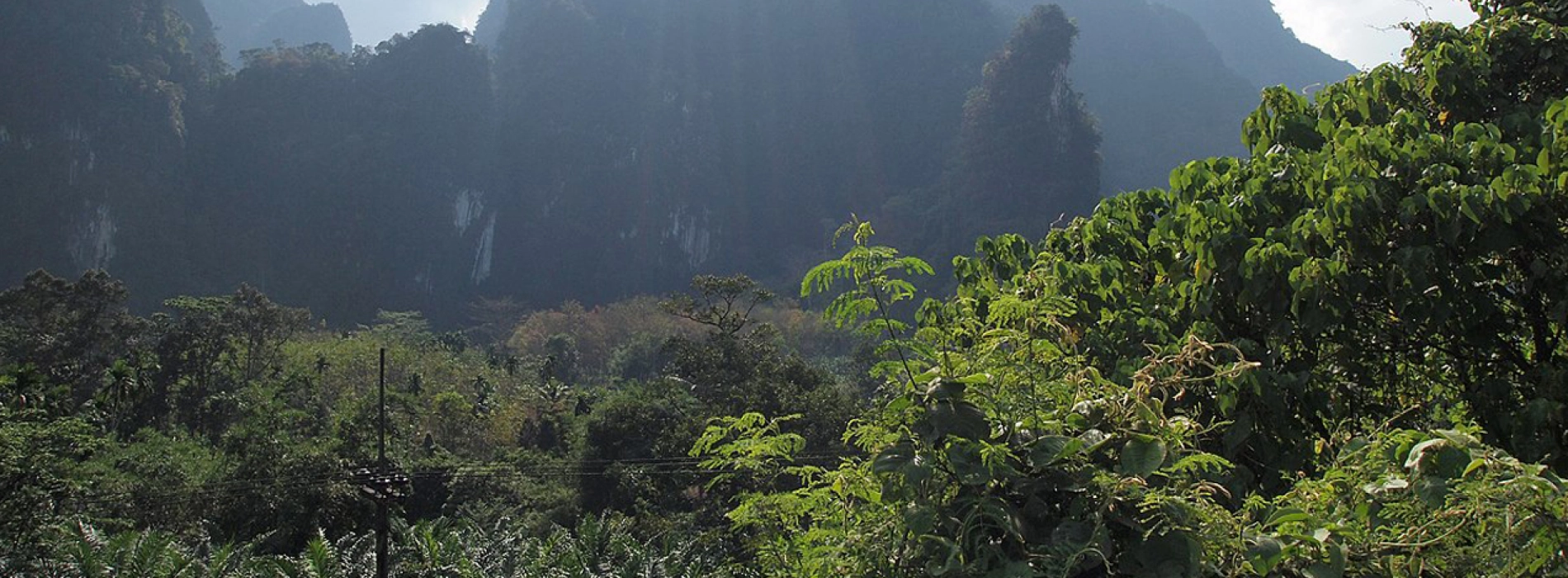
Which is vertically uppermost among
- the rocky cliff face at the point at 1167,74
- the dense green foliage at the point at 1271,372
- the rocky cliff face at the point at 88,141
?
the rocky cliff face at the point at 1167,74

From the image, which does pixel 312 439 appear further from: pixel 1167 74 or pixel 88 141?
pixel 1167 74

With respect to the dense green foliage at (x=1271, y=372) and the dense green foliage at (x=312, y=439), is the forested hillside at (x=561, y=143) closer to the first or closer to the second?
the dense green foliage at (x=312, y=439)

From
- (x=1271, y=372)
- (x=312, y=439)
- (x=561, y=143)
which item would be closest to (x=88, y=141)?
(x=561, y=143)

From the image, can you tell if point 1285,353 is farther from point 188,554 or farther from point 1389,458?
point 188,554

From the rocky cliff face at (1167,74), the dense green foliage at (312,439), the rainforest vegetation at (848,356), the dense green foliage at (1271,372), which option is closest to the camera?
the dense green foliage at (1271,372)

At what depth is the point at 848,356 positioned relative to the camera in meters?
43.0

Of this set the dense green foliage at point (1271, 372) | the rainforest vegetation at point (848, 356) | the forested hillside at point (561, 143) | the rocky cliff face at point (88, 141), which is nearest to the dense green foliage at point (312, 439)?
the rainforest vegetation at point (848, 356)

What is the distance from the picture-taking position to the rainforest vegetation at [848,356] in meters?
1.74

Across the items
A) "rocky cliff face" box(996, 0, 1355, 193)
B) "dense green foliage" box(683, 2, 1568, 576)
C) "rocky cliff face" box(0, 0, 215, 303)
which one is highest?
"rocky cliff face" box(996, 0, 1355, 193)

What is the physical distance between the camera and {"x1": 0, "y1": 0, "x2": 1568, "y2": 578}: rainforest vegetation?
1739 mm

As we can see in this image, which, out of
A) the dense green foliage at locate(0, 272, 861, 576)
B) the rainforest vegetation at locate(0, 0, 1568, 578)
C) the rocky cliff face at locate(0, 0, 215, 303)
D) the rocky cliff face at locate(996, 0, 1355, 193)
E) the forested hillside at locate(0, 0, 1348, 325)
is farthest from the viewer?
the rocky cliff face at locate(996, 0, 1355, 193)

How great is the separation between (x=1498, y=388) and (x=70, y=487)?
47.1 feet

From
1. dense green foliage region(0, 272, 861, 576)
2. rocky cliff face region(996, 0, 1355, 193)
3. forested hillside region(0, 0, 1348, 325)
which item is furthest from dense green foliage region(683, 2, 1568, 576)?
rocky cliff face region(996, 0, 1355, 193)

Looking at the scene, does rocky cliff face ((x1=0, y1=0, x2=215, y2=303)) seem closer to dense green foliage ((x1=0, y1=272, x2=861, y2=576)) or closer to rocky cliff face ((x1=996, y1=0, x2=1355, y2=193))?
dense green foliage ((x1=0, y1=272, x2=861, y2=576))
